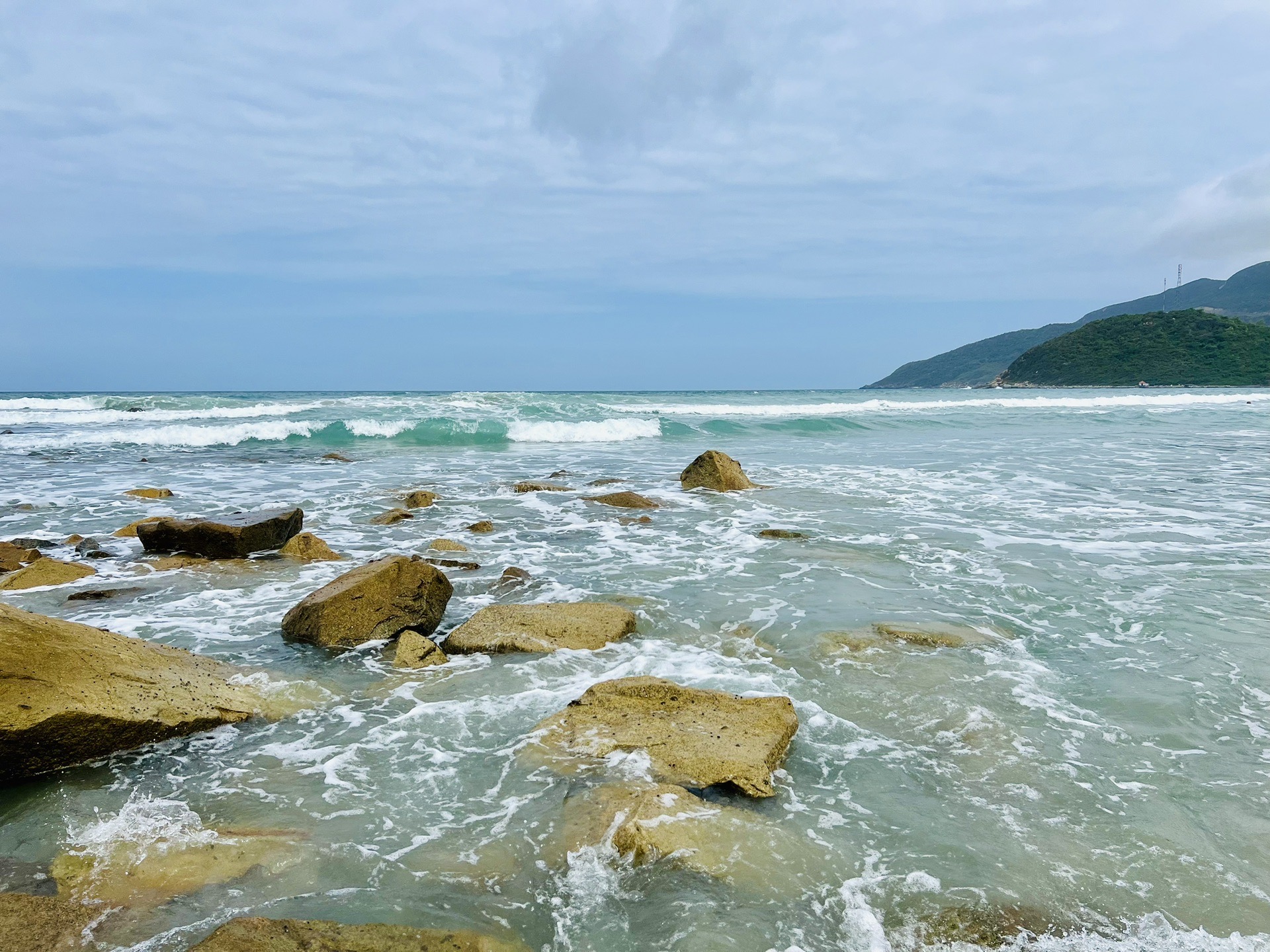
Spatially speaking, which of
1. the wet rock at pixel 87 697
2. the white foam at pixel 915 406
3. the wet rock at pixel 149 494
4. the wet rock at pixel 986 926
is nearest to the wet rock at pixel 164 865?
the wet rock at pixel 87 697

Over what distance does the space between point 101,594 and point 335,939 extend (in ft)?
16.9

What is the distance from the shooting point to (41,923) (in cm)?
240

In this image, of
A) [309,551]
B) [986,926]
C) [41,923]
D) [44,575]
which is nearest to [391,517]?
[309,551]

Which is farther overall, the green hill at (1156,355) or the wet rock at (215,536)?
the green hill at (1156,355)

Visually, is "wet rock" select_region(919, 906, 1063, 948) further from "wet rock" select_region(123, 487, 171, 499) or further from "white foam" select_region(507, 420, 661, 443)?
"white foam" select_region(507, 420, 661, 443)

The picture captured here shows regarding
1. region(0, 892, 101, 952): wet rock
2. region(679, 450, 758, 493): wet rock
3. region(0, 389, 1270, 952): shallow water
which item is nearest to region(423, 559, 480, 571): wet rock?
region(0, 389, 1270, 952): shallow water

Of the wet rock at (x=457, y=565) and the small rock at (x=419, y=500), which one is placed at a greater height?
the small rock at (x=419, y=500)

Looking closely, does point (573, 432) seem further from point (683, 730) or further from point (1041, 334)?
point (1041, 334)

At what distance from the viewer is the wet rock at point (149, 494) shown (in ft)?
38.1

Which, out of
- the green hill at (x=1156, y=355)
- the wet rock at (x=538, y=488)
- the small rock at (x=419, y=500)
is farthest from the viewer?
the green hill at (x=1156, y=355)

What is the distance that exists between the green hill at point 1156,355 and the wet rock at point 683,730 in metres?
82.4

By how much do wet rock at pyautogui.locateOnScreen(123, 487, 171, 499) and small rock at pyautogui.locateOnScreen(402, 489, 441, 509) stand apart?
12.1 feet

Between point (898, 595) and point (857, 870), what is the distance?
3.62 meters

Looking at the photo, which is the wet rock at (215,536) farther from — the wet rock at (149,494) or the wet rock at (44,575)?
the wet rock at (149,494)
